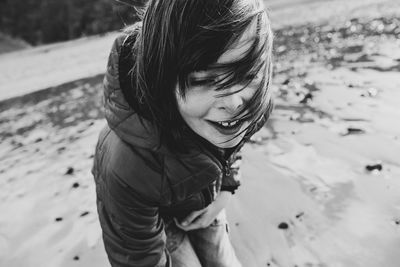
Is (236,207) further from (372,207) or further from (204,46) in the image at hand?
(204,46)

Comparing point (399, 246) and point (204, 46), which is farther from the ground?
point (204, 46)

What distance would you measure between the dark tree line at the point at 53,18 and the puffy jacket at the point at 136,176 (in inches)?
791

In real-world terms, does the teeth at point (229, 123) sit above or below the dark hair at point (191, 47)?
below

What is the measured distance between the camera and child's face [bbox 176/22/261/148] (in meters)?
1.35

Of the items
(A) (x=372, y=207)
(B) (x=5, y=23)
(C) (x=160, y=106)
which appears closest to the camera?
(C) (x=160, y=106)

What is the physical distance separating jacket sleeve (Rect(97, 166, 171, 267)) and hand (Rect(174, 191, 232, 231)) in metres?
0.30

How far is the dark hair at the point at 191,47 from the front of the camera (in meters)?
1.29

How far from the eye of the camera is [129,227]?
170cm

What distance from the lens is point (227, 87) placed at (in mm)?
1397

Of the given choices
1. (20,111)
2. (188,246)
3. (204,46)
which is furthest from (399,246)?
(20,111)

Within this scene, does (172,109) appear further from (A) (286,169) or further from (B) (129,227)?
(A) (286,169)

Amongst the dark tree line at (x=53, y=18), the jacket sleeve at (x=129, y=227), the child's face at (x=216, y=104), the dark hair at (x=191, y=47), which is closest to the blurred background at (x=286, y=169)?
the dark hair at (x=191, y=47)

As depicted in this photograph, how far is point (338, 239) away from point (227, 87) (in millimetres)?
1367

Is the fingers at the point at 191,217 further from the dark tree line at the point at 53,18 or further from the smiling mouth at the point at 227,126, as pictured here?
the dark tree line at the point at 53,18
